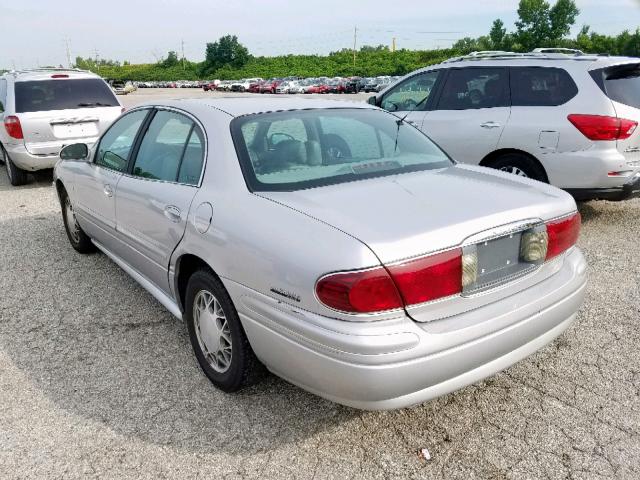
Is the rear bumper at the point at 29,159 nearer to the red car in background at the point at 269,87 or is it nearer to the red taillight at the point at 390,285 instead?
the red taillight at the point at 390,285

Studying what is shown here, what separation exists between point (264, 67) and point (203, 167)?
348ft

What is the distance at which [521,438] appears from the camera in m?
2.53

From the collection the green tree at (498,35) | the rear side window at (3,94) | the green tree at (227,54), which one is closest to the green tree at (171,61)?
the green tree at (227,54)

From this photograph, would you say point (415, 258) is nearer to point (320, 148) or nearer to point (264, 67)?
point (320, 148)

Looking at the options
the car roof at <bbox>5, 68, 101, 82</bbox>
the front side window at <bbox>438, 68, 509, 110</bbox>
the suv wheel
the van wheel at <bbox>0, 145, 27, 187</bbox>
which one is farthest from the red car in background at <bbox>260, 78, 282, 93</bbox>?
the suv wheel

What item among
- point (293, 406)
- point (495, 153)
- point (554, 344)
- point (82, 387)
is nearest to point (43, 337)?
point (82, 387)

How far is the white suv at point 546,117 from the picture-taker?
5.16m

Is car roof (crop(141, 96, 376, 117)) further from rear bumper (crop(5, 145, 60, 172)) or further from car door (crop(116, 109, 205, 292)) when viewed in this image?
rear bumper (crop(5, 145, 60, 172))

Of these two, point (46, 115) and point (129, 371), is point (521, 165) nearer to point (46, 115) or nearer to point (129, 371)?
point (129, 371)

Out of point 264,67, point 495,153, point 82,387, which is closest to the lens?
point 82,387

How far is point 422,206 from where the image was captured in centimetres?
237

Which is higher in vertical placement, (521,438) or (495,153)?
(495,153)

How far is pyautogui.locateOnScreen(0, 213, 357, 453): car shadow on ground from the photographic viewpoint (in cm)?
265

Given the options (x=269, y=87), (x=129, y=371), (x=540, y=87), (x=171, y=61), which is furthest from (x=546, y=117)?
(x=171, y=61)
